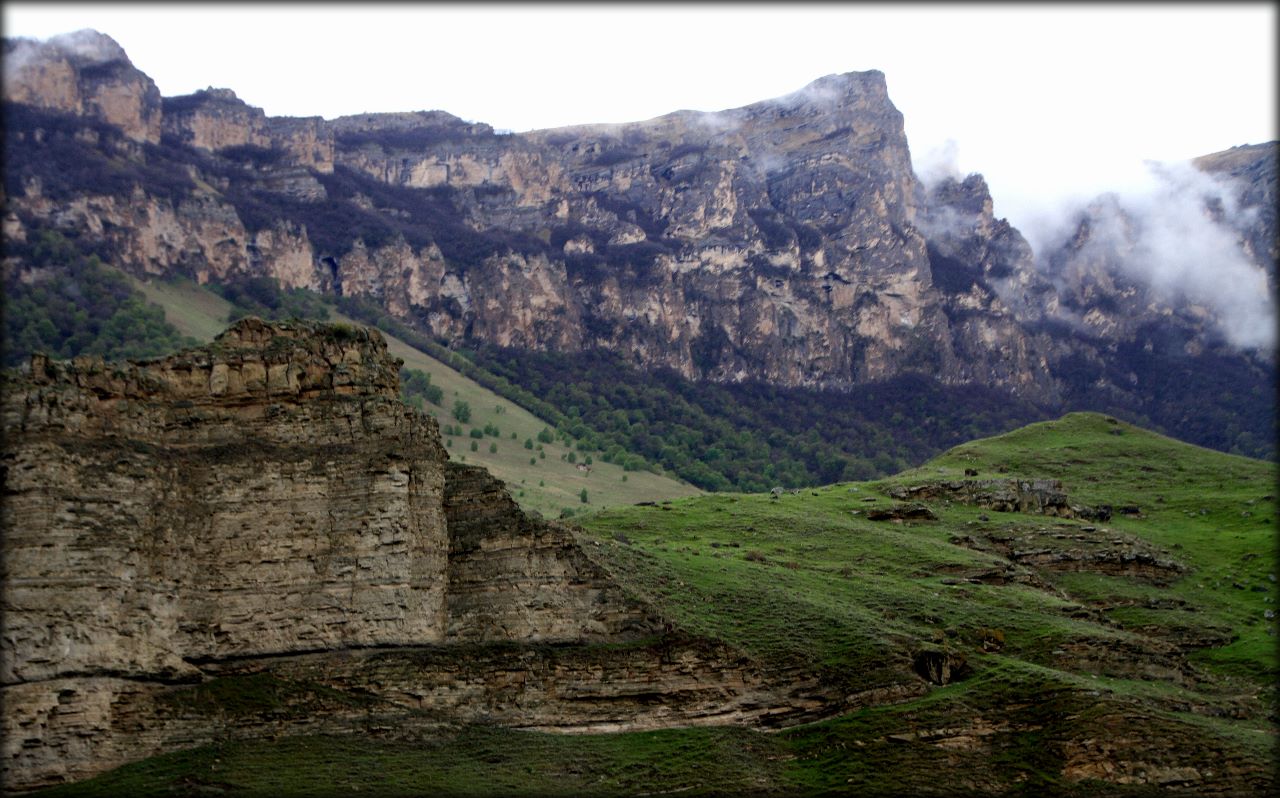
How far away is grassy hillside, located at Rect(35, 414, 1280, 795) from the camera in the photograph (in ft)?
192

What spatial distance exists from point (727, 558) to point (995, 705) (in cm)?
2395

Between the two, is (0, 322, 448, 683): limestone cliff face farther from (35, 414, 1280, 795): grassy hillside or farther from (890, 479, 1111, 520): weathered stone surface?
(890, 479, 1111, 520): weathered stone surface

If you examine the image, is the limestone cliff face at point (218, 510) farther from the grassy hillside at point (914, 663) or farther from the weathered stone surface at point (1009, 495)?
the weathered stone surface at point (1009, 495)

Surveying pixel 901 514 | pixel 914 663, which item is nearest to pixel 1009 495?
pixel 901 514

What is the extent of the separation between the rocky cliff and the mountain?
0.34ft

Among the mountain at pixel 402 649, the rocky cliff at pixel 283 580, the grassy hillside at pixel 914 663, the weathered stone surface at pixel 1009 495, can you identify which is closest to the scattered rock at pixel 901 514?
the grassy hillside at pixel 914 663

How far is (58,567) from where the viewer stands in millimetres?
56031

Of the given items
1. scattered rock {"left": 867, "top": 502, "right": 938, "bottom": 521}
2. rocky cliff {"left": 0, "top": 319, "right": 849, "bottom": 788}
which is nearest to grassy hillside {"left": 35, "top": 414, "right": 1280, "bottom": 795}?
scattered rock {"left": 867, "top": 502, "right": 938, "bottom": 521}

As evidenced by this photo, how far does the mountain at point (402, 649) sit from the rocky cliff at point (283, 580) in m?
0.10

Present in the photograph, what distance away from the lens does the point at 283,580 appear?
61.4 meters

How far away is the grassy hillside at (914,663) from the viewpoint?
58.6m

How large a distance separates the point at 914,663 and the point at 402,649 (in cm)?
2316

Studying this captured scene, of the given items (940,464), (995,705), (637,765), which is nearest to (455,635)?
(637,765)

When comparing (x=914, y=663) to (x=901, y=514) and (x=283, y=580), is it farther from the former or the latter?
(x=901, y=514)
